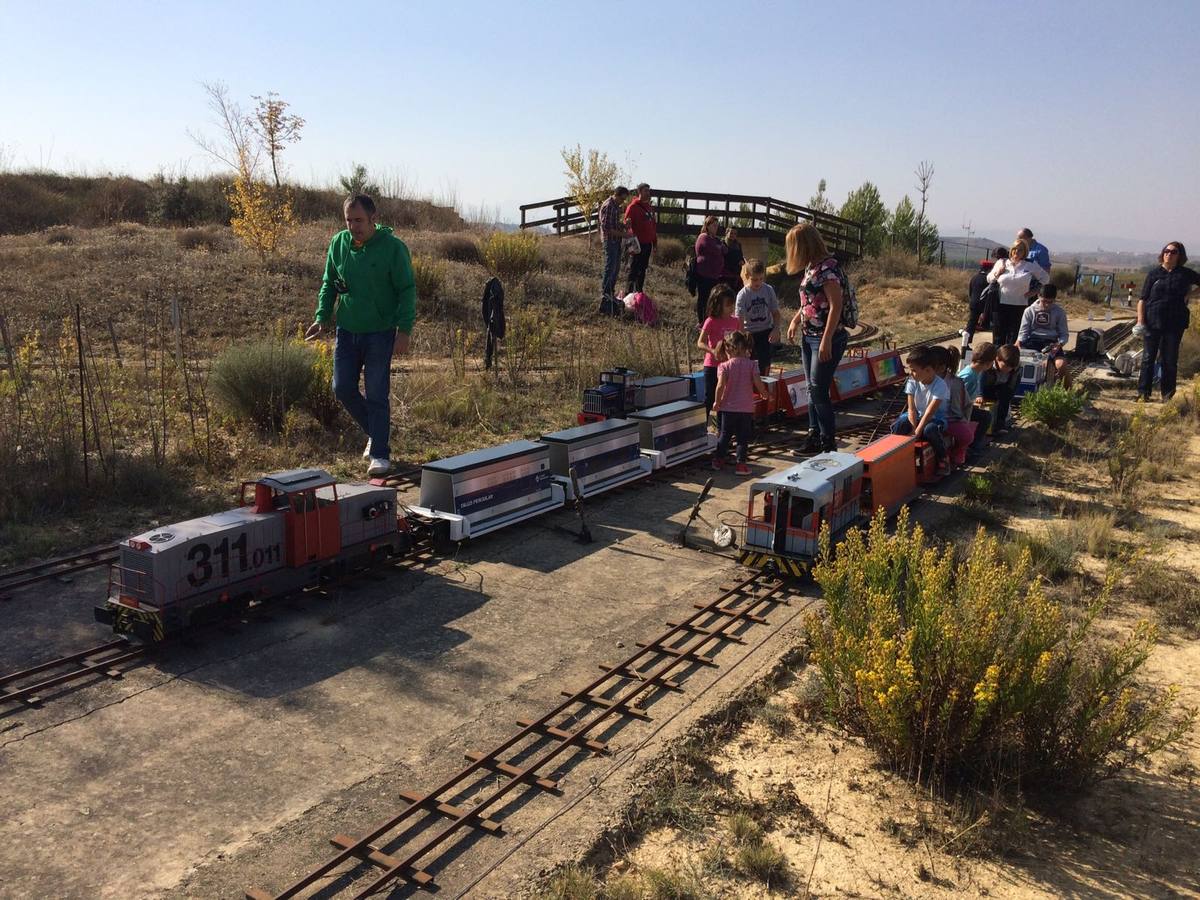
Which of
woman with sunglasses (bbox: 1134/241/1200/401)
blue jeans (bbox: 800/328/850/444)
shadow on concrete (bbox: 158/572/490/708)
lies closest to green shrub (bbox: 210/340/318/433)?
shadow on concrete (bbox: 158/572/490/708)

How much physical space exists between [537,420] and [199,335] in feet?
29.5

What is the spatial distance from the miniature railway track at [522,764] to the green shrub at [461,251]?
67.5ft

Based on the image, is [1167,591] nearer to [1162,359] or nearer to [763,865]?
[763,865]

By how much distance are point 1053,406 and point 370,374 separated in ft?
30.1

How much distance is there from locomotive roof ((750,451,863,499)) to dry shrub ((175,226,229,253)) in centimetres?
2160

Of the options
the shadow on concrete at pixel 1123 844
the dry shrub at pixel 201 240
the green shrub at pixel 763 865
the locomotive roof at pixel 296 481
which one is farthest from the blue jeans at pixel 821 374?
the dry shrub at pixel 201 240

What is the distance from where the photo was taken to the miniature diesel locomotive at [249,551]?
564 centimetres

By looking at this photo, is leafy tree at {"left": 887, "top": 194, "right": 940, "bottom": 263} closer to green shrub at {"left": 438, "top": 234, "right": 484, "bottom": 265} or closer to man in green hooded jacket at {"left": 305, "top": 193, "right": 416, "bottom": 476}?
green shrub at {"left": 438, "top": 234, "right": 484, "bottom": 265}

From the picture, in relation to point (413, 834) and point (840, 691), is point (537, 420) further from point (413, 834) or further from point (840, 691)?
point (413, 834)

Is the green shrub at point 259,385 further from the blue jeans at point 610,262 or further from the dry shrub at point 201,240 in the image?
the dry shrub at point 201,240

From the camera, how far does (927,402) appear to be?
30.7 feet

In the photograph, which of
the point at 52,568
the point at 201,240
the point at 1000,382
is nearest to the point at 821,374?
the point at 1000,382

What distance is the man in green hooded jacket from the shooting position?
28.7ft

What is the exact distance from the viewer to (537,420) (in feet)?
42.7
